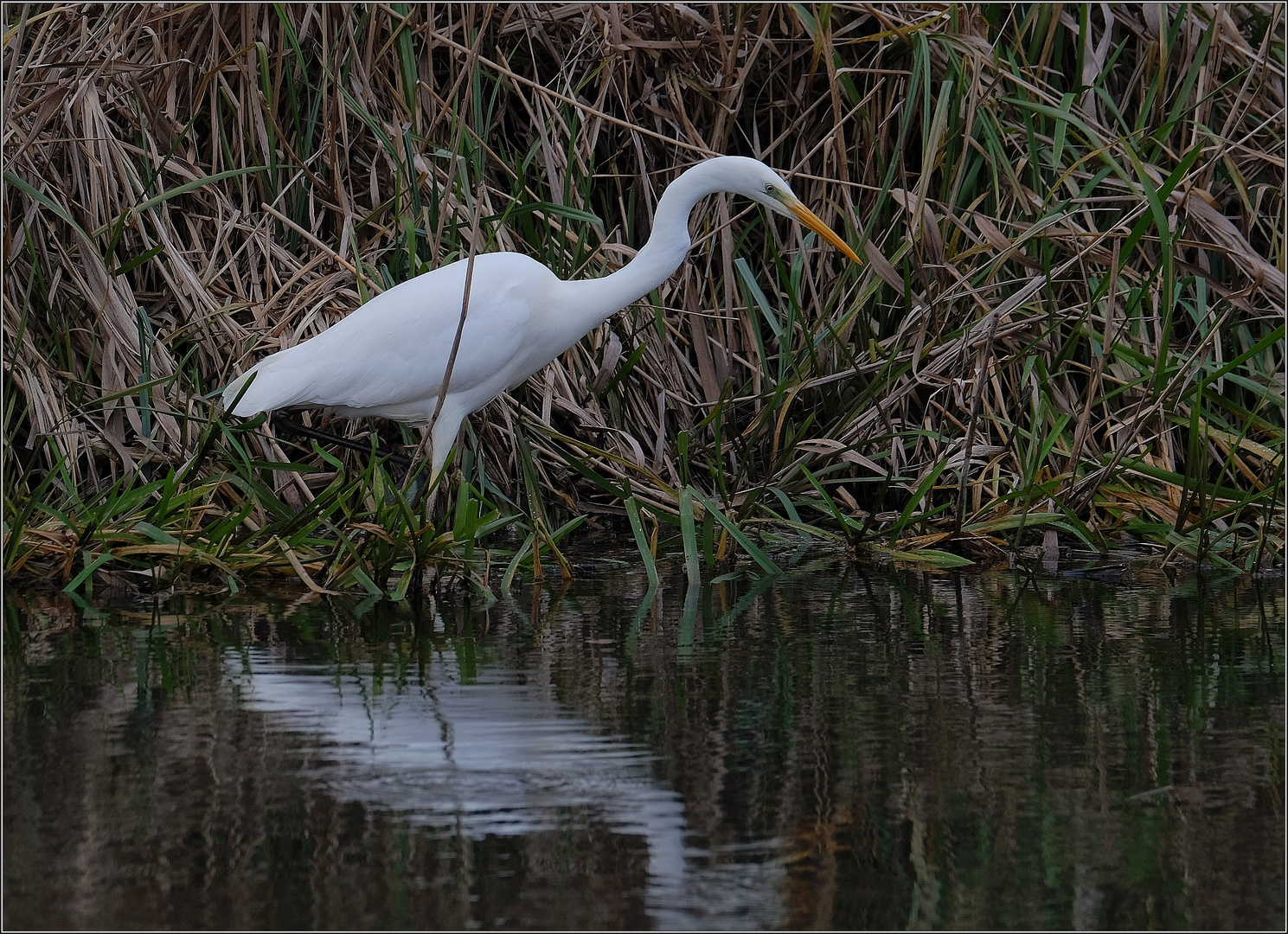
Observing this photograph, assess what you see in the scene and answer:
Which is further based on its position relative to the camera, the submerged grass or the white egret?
the submerged grass

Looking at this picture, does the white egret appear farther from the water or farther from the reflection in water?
the reflection in water

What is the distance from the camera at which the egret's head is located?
4.41 m

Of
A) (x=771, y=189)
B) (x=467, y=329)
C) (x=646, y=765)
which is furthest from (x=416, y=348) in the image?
(x=646, y=765)

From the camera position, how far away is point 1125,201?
523 cm

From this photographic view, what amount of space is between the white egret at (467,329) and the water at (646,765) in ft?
2.84

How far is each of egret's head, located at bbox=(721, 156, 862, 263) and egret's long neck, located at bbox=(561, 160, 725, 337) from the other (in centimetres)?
5

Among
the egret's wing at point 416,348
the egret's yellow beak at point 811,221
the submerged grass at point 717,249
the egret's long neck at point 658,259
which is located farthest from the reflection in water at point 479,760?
the egret's yellow beak at point 811,221

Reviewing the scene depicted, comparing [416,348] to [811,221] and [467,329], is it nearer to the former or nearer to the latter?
[467,329]

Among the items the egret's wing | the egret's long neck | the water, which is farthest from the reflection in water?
the egret's long neck

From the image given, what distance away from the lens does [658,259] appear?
446 cm

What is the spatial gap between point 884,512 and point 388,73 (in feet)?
7.92

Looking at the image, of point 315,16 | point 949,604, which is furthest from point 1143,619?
point 315,16

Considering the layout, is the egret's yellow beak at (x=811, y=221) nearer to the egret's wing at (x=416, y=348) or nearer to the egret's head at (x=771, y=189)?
the egret's head at (x=771, y=189)

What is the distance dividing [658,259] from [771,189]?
38cm
